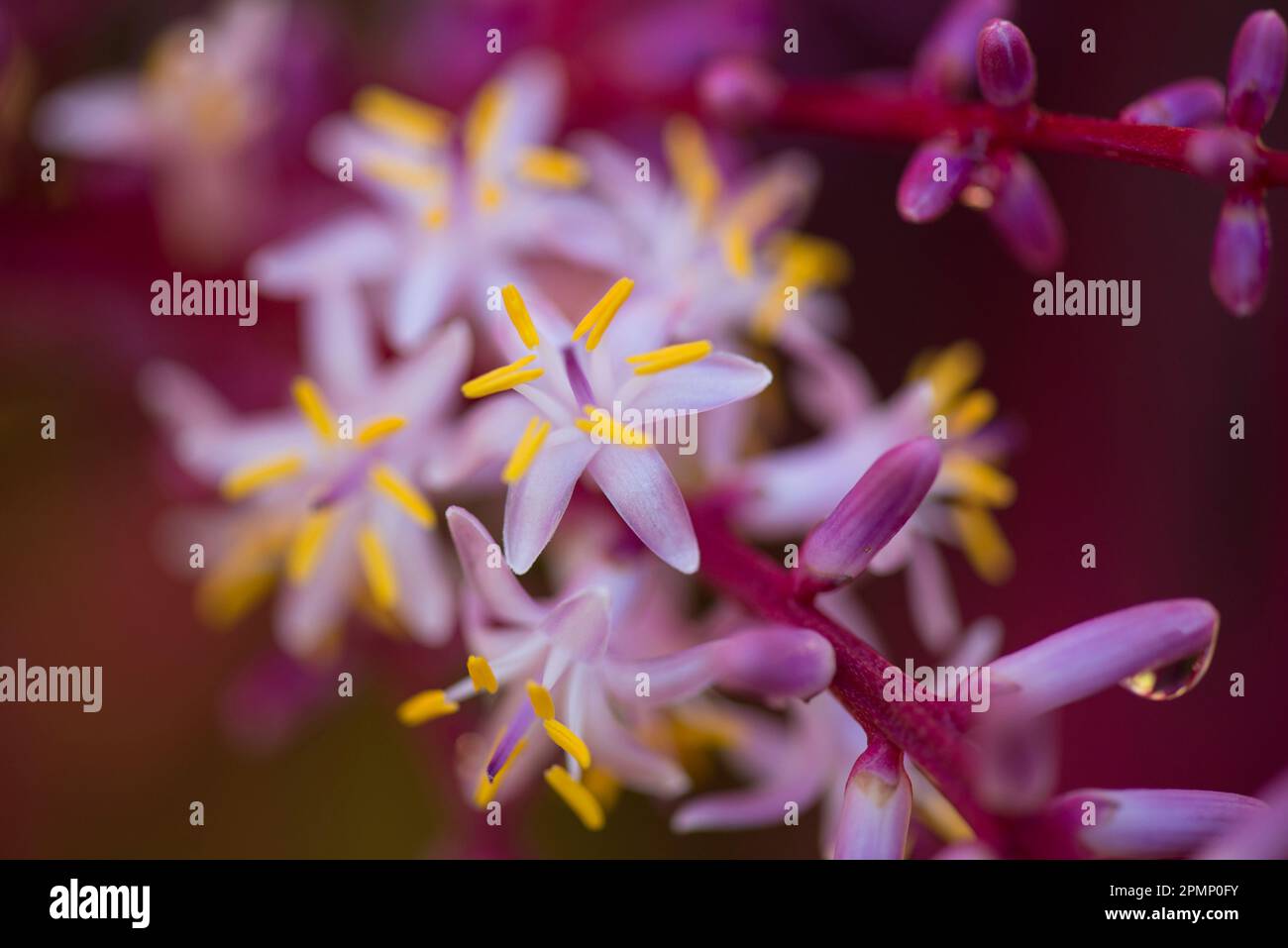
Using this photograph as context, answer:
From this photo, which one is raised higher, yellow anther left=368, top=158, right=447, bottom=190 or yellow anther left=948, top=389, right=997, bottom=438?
yellow anther left=368, top=158, right=447, bottom=190

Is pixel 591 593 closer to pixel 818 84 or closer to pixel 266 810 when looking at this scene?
pixel 818 84

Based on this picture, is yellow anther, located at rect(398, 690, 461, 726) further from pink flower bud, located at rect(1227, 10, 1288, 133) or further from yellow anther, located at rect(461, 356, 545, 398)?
pink flower bud, located at rect(1227, 10, 1288, 133)

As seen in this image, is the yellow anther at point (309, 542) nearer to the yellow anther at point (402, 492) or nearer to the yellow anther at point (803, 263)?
the yellow anther at point (402, 492)

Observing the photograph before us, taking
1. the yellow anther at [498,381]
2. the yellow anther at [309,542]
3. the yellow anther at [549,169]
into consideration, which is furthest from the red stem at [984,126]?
the yellow anther at [309,542]

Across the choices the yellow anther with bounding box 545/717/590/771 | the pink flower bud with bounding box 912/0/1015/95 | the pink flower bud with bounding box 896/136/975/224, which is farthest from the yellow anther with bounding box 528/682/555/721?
the pink flower bud with bounding box 912/0/1015/95

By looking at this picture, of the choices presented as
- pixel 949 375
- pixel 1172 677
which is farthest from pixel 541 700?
pixel 949 375

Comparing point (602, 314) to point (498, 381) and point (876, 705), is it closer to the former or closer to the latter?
point (498, 381)

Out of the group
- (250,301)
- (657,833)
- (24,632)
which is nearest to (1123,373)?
(657,833)
